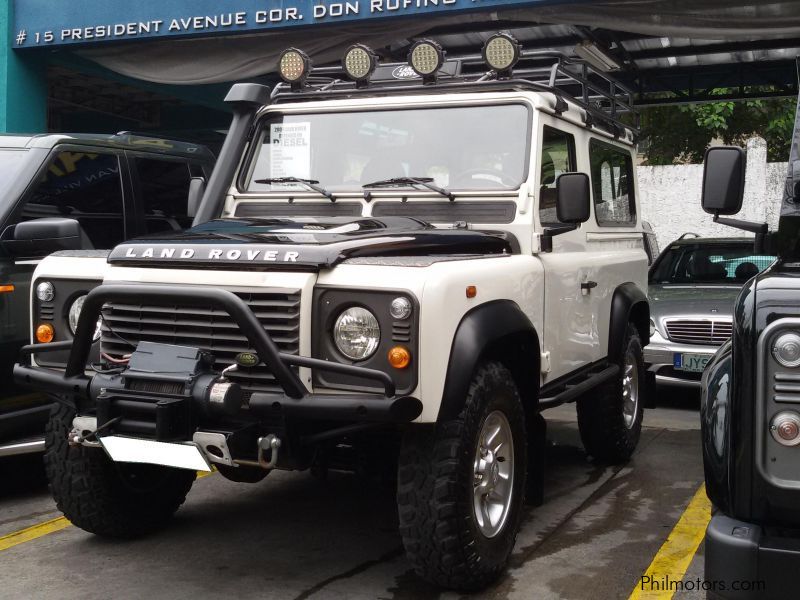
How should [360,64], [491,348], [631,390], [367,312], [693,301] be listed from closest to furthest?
[367,312] → [491,348] → [360,64] → [631,390] → [693,301]

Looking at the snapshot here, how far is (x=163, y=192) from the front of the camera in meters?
6.38

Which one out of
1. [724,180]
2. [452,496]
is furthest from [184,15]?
[452,496]

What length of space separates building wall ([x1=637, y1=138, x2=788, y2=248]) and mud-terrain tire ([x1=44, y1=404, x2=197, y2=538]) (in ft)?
50.0

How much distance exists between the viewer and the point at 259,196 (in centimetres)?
500

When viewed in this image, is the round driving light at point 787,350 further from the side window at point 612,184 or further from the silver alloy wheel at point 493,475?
the side window at point 612,184

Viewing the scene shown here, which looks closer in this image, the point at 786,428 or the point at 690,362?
the point at 786,428

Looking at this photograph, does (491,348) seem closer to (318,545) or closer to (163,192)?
(318,545)

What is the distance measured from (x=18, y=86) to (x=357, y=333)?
9613 millimetres

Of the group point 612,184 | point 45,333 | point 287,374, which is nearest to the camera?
point 287,374

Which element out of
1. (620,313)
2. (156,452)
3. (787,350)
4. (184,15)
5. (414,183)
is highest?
(184,15)

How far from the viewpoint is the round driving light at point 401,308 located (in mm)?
3312

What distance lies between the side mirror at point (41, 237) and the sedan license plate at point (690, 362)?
5.11 metres

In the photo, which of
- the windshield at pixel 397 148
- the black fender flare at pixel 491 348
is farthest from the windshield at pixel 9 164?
the black fender flare at pixel 491 348

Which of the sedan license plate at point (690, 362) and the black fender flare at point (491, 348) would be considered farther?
the sedan license plate at point (690, 362)
